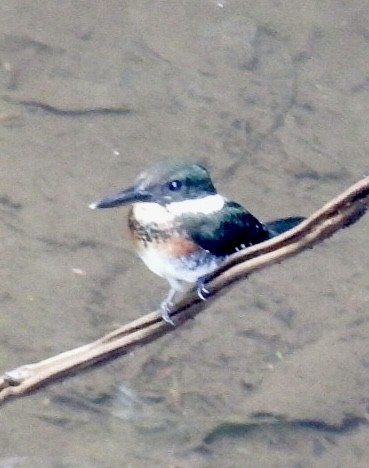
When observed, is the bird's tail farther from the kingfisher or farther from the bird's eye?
the bird's eye

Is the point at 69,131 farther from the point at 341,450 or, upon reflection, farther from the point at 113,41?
the point at 341,450

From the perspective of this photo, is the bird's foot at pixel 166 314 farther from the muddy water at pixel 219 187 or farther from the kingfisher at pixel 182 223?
the muddy water at pixel 219 187

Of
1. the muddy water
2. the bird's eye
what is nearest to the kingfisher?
the bird's eye

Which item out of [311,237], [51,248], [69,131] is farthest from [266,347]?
[311,237]

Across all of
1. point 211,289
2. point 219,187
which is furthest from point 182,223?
point 219,187

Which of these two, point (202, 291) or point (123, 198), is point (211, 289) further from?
point (123, 198)

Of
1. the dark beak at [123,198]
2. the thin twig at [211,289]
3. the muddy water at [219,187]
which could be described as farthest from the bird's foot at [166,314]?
the muddy water at [219,187]

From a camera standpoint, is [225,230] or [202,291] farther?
[225,230]
